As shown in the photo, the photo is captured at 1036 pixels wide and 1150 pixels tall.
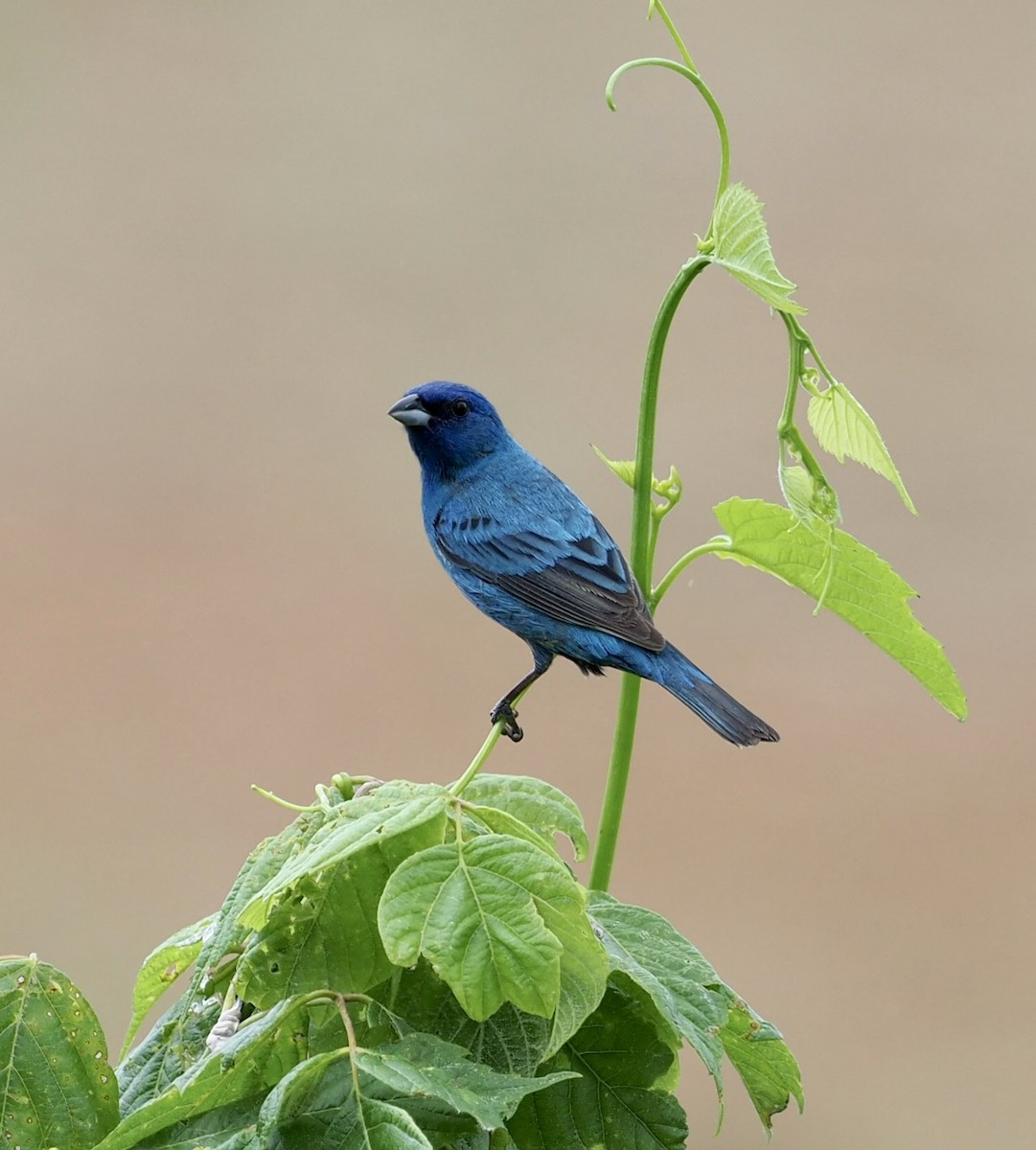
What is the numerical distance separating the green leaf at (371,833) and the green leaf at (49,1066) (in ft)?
0.67

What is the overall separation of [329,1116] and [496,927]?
18 centimetres

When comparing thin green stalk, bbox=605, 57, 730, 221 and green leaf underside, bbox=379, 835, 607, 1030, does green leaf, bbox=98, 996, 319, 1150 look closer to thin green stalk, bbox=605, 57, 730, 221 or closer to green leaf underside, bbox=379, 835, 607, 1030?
green leaf underside, bbox=379, 835, 607, 1030

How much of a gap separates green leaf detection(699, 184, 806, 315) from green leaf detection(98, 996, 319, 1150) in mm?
677

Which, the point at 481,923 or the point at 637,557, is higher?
the point at 637,557

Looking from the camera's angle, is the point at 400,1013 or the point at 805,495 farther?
the point at 805,495

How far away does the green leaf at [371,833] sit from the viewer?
103 centimetres

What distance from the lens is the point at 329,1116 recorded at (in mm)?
997

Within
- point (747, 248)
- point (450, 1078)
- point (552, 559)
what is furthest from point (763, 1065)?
point (552, 559)

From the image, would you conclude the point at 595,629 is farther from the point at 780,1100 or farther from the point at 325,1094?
the point at 325,1094

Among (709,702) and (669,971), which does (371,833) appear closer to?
(669,971)

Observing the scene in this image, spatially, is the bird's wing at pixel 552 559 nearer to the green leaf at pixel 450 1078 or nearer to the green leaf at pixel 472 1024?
the green leaf at pixel 472 1024

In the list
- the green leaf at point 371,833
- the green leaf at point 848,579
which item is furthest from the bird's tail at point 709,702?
the green leaf at point 371,833

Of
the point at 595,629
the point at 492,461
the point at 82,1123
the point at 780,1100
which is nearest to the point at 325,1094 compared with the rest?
the point at 82,1123

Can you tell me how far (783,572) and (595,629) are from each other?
55 centimetres
